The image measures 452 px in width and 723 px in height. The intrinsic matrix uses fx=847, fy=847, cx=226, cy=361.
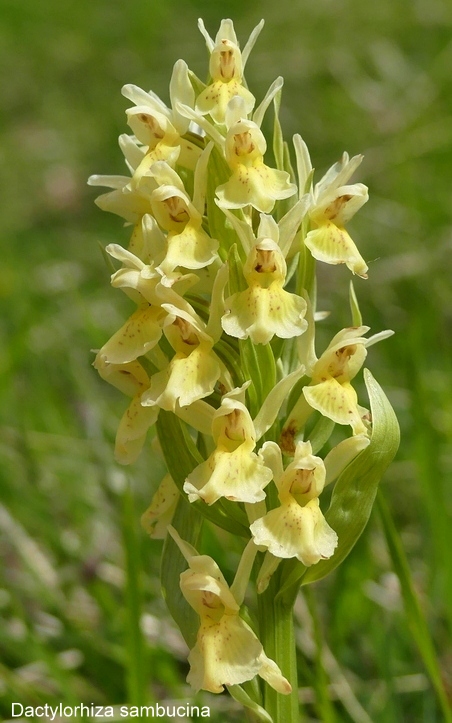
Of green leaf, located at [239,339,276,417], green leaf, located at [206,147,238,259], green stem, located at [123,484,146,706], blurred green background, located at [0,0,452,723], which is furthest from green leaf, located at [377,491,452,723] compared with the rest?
green leaf, located at [206,147,238,259]

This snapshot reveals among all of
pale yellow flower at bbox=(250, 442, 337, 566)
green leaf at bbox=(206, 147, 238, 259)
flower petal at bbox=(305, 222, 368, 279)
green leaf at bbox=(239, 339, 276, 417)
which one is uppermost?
green leaf at bbox=(206, 147, 238, 259)

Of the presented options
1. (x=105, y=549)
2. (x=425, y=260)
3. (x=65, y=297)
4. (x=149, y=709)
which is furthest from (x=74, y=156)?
(x=149, y=709)

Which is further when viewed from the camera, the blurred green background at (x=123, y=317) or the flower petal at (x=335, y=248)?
the blurred green background at (x=123, y=317)

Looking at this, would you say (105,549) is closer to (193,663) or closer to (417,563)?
(417,563)

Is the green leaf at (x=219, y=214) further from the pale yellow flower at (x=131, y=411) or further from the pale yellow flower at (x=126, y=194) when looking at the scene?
the pale yellow flower at (x=131, y=411)

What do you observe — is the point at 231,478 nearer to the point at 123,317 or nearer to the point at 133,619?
the point at 133,619

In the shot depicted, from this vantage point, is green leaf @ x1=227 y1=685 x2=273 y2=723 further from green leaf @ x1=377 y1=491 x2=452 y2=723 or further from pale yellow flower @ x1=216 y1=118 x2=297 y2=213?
pale yellow flower @ x1=216 y1=118 x2=297 y2=213

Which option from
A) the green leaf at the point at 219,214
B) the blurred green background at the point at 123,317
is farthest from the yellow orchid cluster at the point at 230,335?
the blurred green background at the point at 123,317
